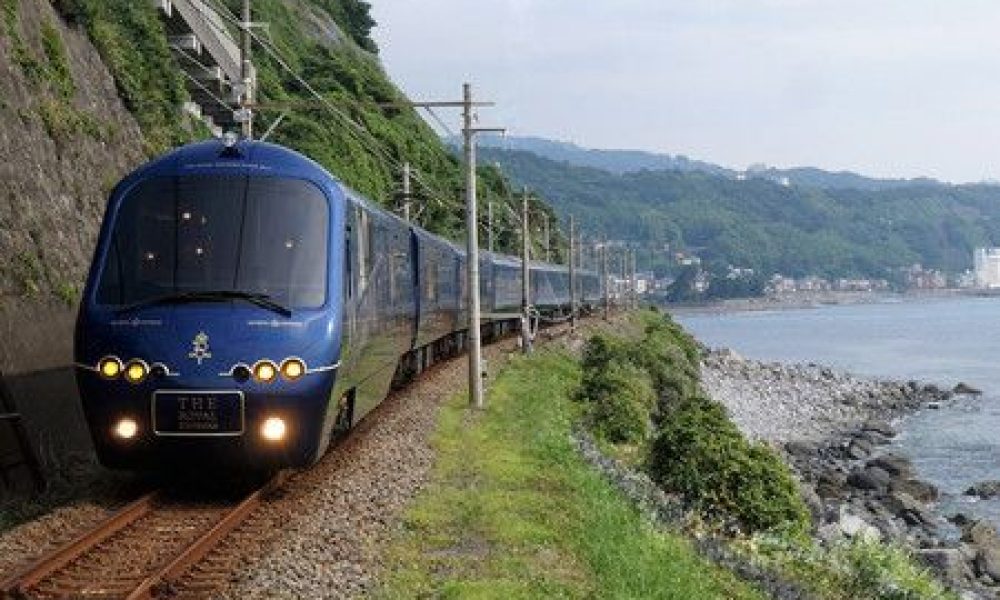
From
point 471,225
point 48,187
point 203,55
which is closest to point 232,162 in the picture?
point 48,187

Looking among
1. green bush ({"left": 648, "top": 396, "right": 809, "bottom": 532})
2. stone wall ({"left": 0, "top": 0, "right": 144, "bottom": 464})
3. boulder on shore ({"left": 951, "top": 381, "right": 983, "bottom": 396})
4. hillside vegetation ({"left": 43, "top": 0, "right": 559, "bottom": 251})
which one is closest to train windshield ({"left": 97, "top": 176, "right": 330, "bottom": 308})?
stone wall ({"left": 0, "top": 0, "right": 144, "bottom": 464})

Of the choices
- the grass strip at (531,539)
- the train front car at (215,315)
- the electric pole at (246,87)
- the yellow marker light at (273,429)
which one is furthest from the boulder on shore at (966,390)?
the yellow marker light at (273,429)

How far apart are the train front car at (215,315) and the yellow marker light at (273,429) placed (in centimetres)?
1

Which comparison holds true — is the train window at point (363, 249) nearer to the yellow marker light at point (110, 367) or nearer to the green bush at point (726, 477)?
the yellow marker light at point (110, 367)

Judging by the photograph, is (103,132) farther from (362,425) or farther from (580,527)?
(580,527)

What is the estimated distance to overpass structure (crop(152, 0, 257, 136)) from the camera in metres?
35.9

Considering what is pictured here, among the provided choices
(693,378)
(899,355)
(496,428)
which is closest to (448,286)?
(496,428)

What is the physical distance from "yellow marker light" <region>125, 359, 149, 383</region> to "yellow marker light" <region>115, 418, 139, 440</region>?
403 mm

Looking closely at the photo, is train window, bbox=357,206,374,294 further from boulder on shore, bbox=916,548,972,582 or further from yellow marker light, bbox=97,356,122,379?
boulder on shore, bbox=916,548,972,582

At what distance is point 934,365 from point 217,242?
99.6 meters

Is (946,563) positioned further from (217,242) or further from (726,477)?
(217,242)

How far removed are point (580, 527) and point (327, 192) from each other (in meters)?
4.63

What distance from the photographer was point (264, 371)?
12812mm

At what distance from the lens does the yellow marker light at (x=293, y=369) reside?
12.9 m
